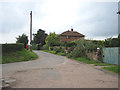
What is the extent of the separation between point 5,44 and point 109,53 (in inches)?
601

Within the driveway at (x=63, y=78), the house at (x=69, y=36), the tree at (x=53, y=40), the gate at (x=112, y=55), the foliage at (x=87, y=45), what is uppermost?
the house at (x=69, y=36)

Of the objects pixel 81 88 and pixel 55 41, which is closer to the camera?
pixel 81 88

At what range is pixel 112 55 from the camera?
11.9m

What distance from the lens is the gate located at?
11159 mm

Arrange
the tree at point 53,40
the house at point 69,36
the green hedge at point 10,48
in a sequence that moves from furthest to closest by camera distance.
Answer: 1. the house at point 69,36
2. the tree at point 53,40
3. the green hedge at point 10,48

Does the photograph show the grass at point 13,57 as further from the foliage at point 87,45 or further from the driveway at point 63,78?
the foliage at point 87,45

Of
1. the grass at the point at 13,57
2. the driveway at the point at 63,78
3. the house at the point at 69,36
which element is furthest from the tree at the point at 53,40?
the driveway at the point at 63,78

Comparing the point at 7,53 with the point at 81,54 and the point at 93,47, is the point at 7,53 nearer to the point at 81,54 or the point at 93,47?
the point at 81,54

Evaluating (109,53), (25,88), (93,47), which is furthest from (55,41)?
(25,88)

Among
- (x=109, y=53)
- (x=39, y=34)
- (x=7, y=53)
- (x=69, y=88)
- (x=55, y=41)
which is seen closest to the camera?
(x=69, y=88)

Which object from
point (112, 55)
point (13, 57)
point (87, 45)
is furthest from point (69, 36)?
point (112, 55)

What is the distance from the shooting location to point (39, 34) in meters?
60.2

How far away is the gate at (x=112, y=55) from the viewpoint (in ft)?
36.6

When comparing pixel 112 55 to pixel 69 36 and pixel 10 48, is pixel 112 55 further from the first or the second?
pixel 69 36
